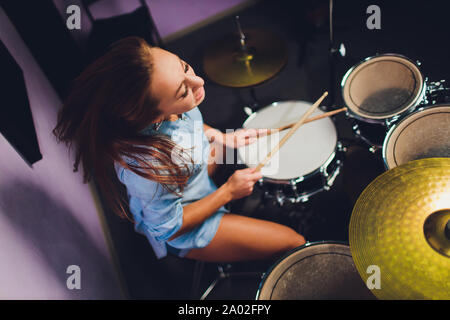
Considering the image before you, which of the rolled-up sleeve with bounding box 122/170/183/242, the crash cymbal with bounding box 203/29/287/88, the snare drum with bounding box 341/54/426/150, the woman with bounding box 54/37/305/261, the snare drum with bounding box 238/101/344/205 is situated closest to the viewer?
the woman with bounding box 54/37/305/261

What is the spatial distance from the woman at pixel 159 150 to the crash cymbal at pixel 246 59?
0.29 m

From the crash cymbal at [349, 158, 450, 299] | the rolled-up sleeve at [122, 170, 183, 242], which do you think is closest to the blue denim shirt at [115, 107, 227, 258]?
the rolled-up sleeve at [122, 170, 183, 242]

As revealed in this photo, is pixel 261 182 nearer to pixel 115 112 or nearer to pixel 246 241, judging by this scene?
pixel 246 241

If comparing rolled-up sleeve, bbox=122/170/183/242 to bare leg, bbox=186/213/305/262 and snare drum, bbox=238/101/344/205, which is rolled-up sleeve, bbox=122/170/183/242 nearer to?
bare leg, bbox=186/213/305/262

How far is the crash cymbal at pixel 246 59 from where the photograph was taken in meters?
1.38

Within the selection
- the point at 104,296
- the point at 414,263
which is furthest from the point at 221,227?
the point at 104,296

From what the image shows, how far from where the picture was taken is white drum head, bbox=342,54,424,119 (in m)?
1.12

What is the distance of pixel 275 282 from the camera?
896 mm

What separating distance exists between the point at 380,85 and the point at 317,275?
86cm

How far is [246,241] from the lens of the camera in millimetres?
1146

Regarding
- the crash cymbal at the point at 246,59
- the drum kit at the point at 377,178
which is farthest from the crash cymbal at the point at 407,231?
the crash cymbal at the point at 246,59

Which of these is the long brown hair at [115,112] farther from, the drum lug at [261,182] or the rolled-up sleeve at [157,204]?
the drum lug at [261,182]

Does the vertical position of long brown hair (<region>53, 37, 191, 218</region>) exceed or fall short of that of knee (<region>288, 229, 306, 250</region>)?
it exceeds it

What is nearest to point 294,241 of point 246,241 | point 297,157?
point 246,241
